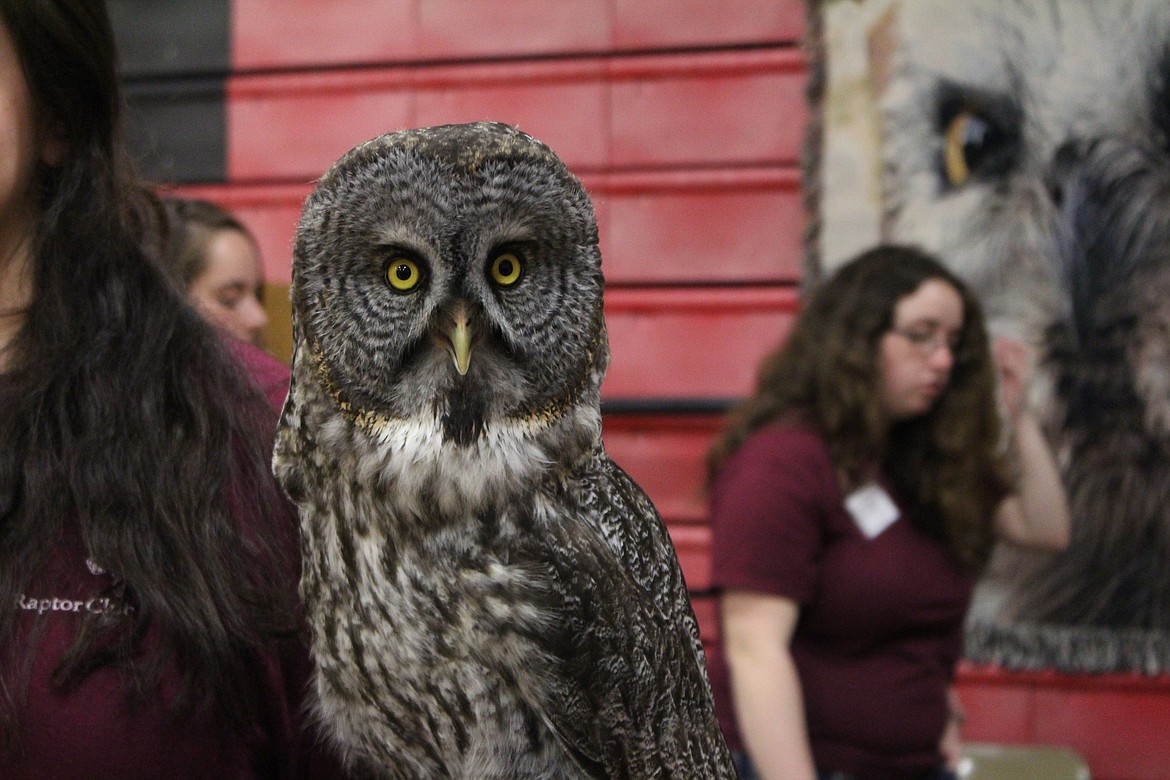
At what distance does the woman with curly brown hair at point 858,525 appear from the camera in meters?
2.36

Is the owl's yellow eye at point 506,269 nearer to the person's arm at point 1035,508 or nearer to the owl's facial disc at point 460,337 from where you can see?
the owl's facial disc at point 460,337

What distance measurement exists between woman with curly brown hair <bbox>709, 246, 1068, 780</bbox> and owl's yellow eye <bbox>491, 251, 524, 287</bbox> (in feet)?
4.63

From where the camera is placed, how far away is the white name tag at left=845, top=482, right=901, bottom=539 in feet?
8.08

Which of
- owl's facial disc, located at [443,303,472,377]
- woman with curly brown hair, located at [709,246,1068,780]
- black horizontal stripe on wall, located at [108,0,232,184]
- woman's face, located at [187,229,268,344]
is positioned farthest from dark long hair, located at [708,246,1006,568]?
black horizontal stripe on wall, located at [108,0,232,184]

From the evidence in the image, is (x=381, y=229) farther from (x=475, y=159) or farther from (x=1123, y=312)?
(x=1123, y=312)

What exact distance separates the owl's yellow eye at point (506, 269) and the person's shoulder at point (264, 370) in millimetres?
395

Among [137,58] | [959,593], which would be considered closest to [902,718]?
[959,593]

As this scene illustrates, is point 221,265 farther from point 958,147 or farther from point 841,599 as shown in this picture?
point 958,147

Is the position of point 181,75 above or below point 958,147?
above

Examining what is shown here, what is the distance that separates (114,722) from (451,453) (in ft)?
1.49

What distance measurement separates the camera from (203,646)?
119cm

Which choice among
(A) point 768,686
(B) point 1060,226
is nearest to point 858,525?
(A) point 768,686

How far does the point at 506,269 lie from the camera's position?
3.48 ft

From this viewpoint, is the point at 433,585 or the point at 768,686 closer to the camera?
the point at 433,585
